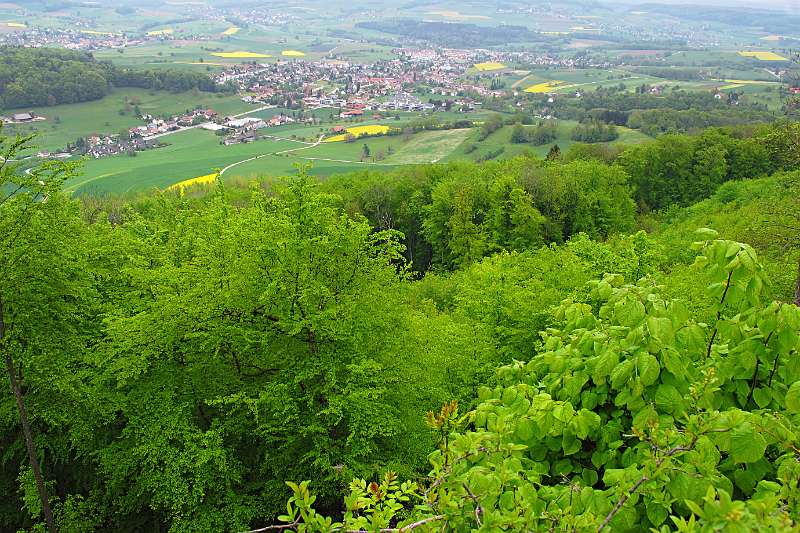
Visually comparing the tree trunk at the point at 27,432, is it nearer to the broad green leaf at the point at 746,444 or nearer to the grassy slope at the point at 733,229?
the broad green leaf at the point at 746,444

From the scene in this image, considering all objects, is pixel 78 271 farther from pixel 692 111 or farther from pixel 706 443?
pixel 692 111

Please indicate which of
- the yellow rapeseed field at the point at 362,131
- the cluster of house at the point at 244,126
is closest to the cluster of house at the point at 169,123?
the cluster of house at the point at 244,126

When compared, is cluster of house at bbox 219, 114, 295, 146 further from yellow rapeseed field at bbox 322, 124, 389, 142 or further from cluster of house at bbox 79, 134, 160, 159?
yellow rapeseed field at bbox 322, 124, 389, 142

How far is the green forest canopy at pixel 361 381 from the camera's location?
13.3ft

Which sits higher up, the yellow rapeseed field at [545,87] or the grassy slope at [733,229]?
the grassy slope at [733,229]

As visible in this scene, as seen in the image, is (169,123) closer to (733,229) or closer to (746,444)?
(733,229)

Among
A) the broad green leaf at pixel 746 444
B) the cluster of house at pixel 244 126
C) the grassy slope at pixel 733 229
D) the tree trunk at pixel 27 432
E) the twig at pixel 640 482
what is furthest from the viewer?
the cluster of house at pixel 244 126

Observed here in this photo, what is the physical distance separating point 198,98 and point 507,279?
13980cm

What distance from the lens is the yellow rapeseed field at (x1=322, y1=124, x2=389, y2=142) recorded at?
113 m

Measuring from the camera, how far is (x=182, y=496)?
13070 mm

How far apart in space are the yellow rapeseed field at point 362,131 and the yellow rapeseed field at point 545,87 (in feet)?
210

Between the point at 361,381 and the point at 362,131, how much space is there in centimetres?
10822

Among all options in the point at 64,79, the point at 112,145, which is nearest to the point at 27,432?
the point at 112,145

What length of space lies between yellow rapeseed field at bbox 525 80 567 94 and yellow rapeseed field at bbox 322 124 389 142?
2514 inches
